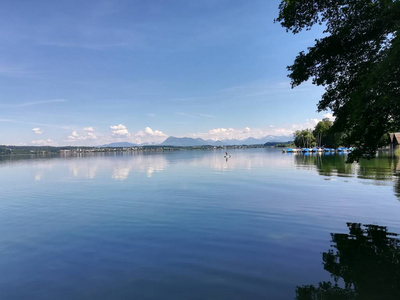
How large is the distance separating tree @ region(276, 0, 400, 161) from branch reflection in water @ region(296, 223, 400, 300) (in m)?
5.46

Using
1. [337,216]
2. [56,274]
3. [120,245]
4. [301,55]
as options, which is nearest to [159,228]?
[120,245]

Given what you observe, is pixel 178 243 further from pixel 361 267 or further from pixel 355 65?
pixel 355 65

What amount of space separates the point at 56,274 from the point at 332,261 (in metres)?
12.8

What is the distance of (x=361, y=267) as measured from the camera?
11.2 meters

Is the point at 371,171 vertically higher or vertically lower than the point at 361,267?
higher

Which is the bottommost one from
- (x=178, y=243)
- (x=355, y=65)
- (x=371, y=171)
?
(x=178, y=243)

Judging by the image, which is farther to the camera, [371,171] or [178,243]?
[371,171]

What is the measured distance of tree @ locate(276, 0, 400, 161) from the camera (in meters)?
11.8

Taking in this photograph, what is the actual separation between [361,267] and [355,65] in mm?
11832

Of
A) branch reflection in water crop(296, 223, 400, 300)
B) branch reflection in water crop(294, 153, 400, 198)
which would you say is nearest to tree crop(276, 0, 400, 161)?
branch reflection in water crop(296, 223, 400, 300)

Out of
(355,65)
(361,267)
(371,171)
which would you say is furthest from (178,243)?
(371,171)

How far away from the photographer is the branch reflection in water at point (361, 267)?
9.20 m

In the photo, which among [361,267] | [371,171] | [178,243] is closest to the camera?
[361,267]

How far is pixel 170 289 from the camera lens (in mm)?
9789
